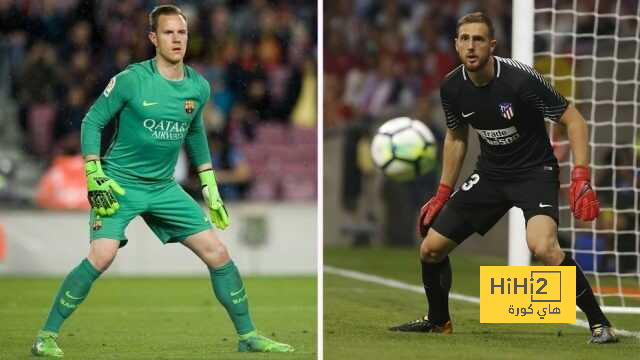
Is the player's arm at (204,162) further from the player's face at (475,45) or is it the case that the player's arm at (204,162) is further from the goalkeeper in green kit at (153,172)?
the player's face at (475,45)

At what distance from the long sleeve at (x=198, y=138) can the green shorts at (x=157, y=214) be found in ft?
0.64

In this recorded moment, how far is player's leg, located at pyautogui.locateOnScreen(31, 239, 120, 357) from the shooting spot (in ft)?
22.8

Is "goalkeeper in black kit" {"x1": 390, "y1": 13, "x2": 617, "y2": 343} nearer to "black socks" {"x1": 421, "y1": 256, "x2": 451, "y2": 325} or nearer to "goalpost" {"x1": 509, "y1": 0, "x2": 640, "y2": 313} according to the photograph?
"black socks" {"x1": 421, "y1": 256, "x2": 451, "y2": 325}

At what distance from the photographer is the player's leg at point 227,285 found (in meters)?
7.06

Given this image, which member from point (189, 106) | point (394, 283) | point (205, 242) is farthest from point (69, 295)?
point (394, 283)

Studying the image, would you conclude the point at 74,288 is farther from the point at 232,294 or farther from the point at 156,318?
the point at 156,318

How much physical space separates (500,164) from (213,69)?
9.72 m

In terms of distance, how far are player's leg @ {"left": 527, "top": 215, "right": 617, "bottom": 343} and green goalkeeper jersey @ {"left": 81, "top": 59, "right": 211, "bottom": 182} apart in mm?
1724

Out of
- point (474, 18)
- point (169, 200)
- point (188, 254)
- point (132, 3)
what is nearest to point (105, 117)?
point (169, 200)

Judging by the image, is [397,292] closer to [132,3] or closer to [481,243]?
[481,243]

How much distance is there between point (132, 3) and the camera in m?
17.9

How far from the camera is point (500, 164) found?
298 inches

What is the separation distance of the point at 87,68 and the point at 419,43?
5.40 m

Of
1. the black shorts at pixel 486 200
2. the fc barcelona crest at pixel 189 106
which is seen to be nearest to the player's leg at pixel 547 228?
the black shorts at pixel 486 200
